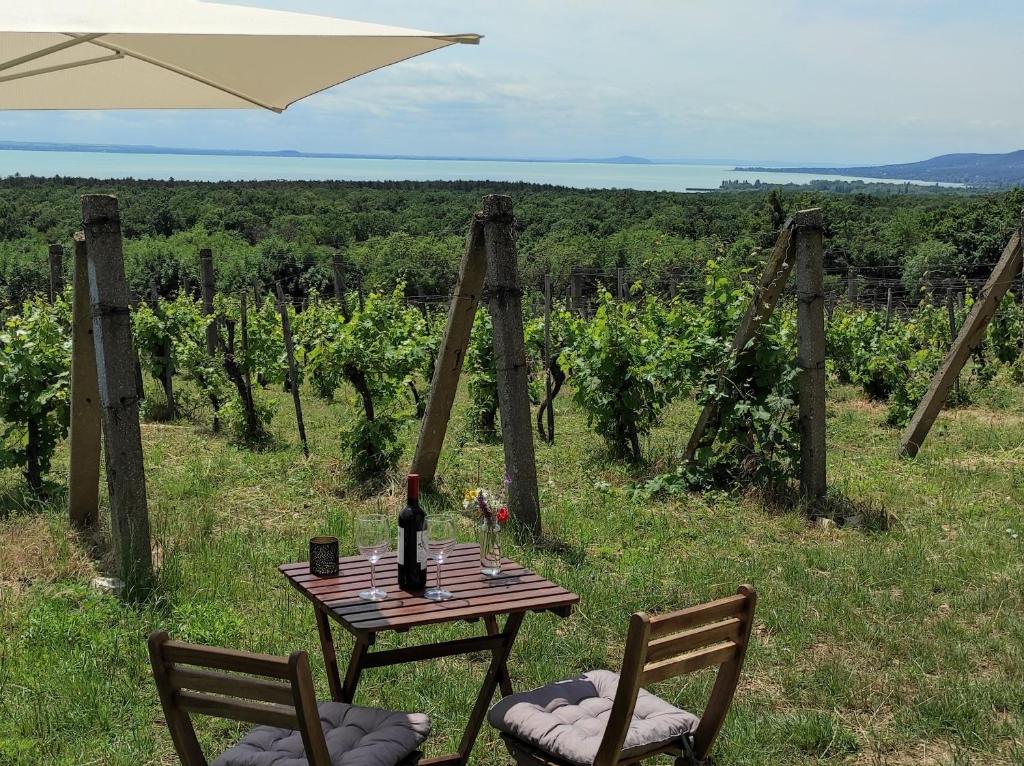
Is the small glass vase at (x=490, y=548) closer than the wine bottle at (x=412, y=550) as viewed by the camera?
No

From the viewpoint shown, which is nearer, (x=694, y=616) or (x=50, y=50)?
(x=694, y=616)

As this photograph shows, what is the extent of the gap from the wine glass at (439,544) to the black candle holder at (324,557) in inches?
12.0

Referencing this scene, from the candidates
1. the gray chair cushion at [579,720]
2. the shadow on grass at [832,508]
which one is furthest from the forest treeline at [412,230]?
the gray chair cushion at [579,720]

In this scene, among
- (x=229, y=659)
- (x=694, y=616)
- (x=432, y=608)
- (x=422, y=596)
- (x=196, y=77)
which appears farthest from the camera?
(x=196, y=77)

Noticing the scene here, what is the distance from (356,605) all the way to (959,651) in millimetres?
2589

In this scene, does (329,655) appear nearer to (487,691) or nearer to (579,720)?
(487,691)

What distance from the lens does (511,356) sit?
5.48 m

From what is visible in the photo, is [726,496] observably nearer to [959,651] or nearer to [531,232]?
[959,651]

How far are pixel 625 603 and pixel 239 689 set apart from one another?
2.63m

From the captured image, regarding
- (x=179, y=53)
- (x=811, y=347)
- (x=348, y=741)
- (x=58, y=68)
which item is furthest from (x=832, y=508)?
(x=58, y=68)

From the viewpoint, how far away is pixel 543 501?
6438mm

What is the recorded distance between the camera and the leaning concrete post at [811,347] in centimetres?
608

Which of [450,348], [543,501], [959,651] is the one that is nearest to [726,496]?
[543,501]

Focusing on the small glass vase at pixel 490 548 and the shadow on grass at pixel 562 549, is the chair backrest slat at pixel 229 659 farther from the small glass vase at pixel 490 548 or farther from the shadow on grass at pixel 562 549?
the shadow on grass at pixel 562 549
